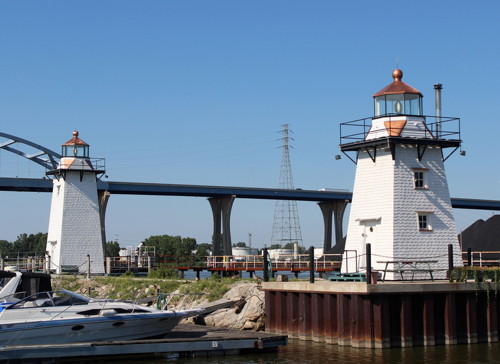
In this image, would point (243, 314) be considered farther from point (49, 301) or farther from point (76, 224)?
point (76, 224)

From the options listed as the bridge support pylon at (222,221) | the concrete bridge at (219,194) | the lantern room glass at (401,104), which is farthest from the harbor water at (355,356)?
the bridge support pylon at (222,221)

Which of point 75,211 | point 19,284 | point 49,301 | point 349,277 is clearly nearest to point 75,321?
point 49,301

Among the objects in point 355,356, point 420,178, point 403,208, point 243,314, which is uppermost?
point 420,178

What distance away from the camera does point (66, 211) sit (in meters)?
66.1

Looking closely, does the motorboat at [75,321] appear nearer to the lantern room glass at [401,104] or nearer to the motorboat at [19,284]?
the motorboat at [19,284]

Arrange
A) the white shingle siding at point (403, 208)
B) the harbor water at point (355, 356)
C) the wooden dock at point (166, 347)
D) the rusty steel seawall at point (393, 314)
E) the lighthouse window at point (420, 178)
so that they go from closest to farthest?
the wooden dock at point (166, 347), the harbor water at point (355, 356), the rusty steel seawall at point (393, 314), the white shingle siding at point (403, 208), the lighthouse window at point (420, 178)

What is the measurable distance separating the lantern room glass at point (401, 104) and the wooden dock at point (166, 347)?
1353 cm

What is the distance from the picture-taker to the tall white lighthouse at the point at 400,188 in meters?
38.8

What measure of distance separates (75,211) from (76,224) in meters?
1.03

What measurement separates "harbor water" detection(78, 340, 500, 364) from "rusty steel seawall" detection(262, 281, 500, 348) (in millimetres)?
543

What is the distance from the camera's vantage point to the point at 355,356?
1246 inches

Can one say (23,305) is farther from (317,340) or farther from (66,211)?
(66,211)

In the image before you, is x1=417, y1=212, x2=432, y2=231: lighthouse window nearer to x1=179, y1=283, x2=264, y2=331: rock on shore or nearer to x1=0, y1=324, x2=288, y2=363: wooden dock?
x1=179, y1=283, x2=264, y2=331: rock on shore

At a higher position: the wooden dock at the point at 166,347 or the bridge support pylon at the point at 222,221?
the bridge support pylon at the point at 222,221
